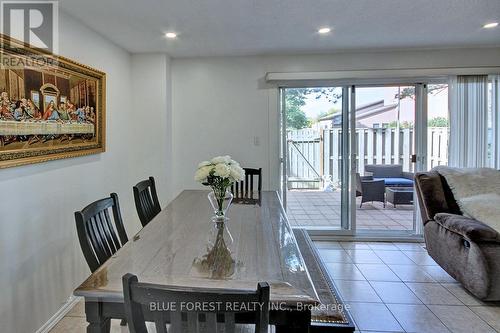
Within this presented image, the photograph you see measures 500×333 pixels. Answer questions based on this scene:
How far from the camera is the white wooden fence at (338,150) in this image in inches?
165

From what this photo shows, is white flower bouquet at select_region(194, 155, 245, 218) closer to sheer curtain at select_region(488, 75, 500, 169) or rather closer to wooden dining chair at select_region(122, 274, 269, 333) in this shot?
wooden dining chair at select_region(122, 274, 269, 333)

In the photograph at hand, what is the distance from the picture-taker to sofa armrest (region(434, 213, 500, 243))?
100 inches

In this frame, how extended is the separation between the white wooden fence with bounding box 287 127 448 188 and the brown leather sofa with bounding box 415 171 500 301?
2.98 feet

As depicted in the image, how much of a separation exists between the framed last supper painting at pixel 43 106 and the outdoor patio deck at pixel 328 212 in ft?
8.35

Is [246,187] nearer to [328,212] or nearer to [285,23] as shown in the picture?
[328,212]

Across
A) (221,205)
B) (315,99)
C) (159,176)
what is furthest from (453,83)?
(159,176)

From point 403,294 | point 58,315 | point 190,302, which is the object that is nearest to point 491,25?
point 403,294

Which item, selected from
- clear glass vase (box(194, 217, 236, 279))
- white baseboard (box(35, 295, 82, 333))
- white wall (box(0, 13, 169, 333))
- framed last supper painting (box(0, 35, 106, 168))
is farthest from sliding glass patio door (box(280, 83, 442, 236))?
white baseboard (box(35, 295, 82, 333))

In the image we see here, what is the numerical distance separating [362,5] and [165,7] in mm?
1505

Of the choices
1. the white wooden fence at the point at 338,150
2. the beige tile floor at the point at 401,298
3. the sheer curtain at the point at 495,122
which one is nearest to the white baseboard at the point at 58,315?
the beige tile floor at the point at 401,298

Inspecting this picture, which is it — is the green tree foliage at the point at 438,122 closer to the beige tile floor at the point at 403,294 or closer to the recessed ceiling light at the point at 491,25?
the recessed ceiling light at the point at 491,25

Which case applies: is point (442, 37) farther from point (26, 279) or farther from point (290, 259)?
point (26, 279)

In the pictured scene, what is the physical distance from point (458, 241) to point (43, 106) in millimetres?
3374

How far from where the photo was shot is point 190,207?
262 centimetres
